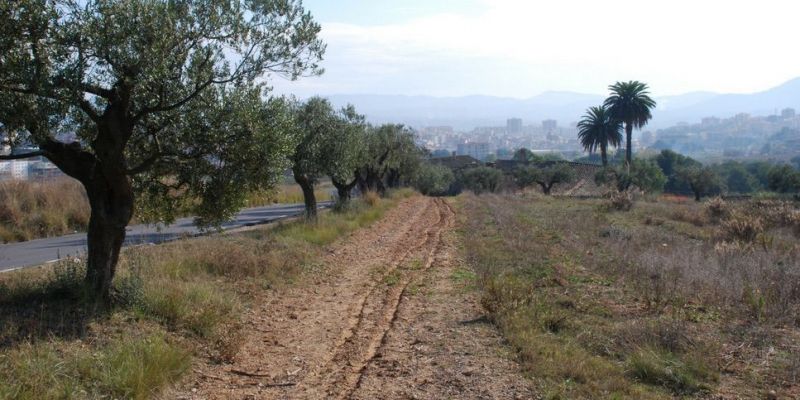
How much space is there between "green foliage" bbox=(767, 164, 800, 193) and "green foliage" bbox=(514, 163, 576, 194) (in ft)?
62.7

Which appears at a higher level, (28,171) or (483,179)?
(28,171)

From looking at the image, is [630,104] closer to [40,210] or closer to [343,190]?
[343,190]

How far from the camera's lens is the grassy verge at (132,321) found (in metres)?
5.72

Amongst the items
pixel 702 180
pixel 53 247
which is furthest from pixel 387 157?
pixel 702 180

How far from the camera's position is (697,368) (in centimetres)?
661

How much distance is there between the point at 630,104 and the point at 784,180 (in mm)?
19120

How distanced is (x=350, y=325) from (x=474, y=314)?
1.84 meters

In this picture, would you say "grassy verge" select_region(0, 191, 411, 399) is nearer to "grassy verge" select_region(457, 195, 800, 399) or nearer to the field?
the field

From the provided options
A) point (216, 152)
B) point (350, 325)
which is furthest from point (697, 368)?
point (216, 152)

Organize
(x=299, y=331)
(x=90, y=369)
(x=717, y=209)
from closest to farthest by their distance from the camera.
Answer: (x=90, y=369), (x=299, y=331), (x=717, y=209)

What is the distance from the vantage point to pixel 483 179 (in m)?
71.3

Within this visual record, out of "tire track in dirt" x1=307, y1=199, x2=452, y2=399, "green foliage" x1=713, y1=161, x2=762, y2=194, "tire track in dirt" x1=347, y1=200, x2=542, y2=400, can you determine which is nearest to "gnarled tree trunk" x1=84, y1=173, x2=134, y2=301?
"tire track in dirt" x1=307, y1=199, x2=452, y2=399

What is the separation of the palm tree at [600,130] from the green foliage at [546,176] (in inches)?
244

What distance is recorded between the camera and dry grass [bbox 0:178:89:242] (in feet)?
65.7
